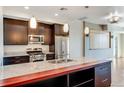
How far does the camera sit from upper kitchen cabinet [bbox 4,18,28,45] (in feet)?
17.4

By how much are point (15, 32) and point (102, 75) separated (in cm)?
359

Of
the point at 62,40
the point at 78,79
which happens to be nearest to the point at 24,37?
the point at 62,40

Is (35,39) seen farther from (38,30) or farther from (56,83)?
(56,83)

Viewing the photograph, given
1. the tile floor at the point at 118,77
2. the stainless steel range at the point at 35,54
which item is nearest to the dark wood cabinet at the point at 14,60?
the stainless steel range at the point at 35,54

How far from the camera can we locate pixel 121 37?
13.6m

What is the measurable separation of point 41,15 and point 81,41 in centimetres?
321

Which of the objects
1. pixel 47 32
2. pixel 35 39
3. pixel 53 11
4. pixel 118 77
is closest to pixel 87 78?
pixel 118 77

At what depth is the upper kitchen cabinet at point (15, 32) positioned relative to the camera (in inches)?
209

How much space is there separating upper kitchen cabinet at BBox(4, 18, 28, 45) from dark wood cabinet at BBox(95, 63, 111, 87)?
11.2 feet

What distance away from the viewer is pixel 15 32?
5.56 metres

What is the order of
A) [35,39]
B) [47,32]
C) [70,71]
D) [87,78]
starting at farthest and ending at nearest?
[47,32] < [35,39] < [87,78] < [70,71]

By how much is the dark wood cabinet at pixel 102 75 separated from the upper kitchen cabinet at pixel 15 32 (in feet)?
11.2

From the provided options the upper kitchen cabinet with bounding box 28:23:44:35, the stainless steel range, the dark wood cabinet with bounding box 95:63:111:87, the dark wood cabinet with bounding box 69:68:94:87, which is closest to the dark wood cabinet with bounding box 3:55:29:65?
the stainless steel range
